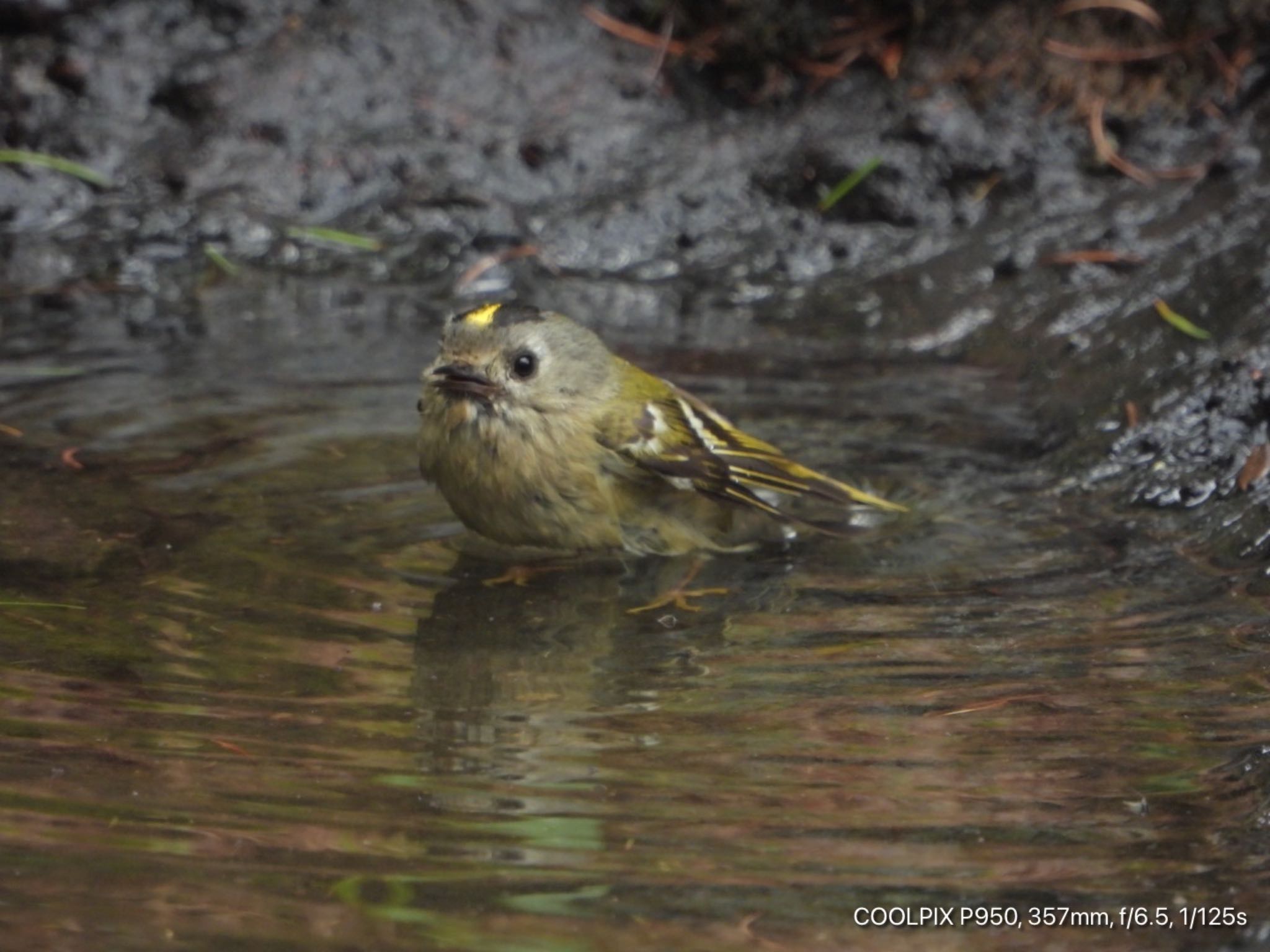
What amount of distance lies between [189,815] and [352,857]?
1.02 ft

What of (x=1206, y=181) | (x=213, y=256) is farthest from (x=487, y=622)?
(x=1206, y=181)

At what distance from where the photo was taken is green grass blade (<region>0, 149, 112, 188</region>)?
23.3 ft

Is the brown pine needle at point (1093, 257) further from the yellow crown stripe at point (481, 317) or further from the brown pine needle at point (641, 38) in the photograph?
the yellow crown stripe at point (481, 317)

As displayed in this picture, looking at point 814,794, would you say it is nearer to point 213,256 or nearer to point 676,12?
point 213,256

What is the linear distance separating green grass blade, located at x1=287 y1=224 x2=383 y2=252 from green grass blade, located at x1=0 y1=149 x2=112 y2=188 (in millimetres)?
822

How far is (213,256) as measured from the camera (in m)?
6.97

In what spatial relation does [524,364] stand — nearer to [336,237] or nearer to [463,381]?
[463,381]

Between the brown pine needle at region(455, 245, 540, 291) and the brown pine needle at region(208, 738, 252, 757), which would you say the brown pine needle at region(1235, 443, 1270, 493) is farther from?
the brown pine needle at region(455, 245, 540, 291)

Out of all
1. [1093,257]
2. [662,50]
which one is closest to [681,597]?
[1093,257]

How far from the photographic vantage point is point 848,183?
23.9 feet

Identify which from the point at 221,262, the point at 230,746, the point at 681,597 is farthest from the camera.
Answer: the point at 221,262

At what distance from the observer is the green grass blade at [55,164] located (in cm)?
709

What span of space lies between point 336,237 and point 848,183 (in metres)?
2.17

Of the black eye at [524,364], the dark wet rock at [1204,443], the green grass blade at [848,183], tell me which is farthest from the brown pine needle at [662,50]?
the black eye at [524,364]
